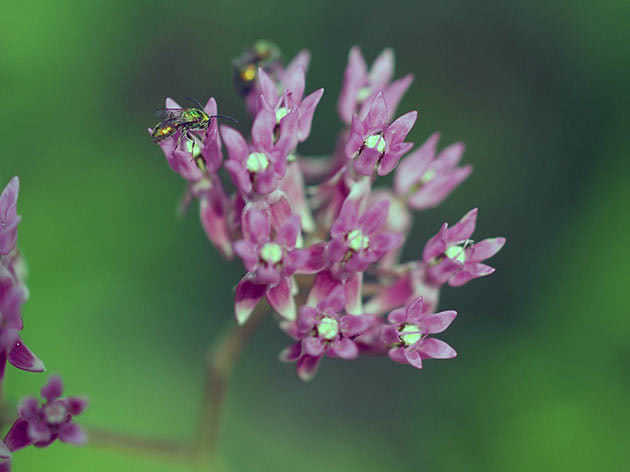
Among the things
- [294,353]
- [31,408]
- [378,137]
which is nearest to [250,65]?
[378,137]

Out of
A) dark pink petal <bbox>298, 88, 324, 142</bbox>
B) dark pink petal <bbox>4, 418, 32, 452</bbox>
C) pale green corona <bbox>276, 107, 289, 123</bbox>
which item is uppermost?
dark pink petal <bbox>298, 88, 324, 142</bbox>

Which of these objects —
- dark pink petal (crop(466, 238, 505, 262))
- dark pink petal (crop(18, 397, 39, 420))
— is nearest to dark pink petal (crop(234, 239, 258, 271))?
dark pink petal (crop(466, 238, 505, 262))

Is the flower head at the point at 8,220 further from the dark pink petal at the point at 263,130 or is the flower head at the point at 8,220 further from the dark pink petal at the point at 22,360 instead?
the dark pink petal at the point at 263,130

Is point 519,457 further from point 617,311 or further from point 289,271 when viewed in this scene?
point 289,271

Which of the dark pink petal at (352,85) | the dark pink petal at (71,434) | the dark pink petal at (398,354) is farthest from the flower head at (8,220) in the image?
the dark pink petal at (352,85)

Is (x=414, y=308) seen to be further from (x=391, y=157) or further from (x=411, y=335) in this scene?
(x=391, y=157)

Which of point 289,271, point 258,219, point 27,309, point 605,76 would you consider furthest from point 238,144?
point 605,76

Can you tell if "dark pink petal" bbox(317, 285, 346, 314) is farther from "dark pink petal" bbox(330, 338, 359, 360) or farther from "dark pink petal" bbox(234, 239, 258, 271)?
"dark pink petal" bbox(234, 239, 258, 271)
